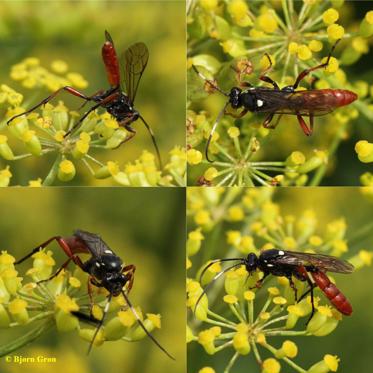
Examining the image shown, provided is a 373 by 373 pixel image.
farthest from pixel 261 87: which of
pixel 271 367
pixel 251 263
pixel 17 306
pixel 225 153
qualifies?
pixel 17 306

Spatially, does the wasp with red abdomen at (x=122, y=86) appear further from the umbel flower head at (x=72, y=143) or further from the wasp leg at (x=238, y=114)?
the wasp leg at (x=238, y=114)

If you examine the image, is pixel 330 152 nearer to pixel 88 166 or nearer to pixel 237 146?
pixel 237 146

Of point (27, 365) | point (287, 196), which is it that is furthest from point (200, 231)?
point (27, 365)

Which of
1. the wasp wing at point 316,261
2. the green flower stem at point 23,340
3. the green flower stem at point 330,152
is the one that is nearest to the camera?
the green flower stem at point 23,340

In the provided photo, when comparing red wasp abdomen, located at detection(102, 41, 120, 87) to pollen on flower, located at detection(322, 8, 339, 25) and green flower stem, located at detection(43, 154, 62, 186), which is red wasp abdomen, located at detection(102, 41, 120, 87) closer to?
green flower stem, located at detection(43, 154, 62, 186)

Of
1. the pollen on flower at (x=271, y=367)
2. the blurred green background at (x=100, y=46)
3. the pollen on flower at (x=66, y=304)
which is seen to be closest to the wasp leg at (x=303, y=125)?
the blurred green background at (x=100, y=46)

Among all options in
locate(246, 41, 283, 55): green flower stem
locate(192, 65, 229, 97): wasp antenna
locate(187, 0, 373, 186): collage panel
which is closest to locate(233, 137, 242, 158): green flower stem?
locate(187, 0, 373, 186): collage panel

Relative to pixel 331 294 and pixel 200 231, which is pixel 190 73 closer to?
pixel 200 231
